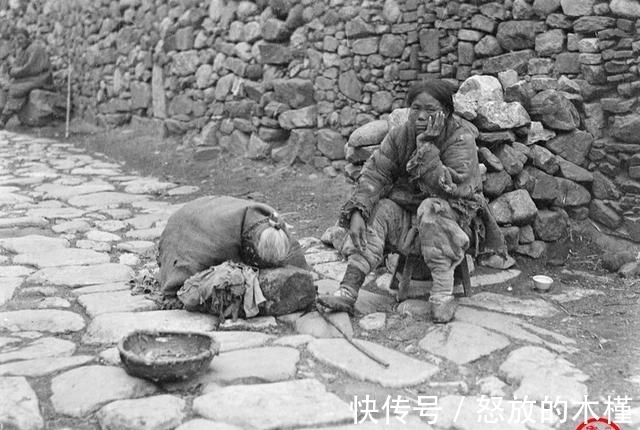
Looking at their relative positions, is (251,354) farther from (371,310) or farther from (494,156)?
(494,156)

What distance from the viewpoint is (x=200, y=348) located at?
331cm

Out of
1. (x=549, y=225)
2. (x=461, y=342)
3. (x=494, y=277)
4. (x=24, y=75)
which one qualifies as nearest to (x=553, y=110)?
(x=549, y=225)

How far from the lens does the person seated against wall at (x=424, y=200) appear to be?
12.9ft

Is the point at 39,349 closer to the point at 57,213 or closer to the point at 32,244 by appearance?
the point at 32,244

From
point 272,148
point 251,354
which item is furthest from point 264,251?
point 272,148

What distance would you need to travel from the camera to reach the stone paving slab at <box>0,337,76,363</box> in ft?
11.1

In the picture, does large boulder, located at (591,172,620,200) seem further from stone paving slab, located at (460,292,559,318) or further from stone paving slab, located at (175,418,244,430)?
stone paving slab, located at (175,418,244,430)

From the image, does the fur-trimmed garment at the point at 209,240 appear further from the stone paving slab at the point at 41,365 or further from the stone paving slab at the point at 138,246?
the stone paving slab at the point at 138,246

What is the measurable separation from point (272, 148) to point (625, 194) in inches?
156

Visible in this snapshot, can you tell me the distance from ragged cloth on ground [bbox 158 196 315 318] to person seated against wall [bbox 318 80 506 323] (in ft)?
0.82

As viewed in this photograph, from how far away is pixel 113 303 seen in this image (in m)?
4.12

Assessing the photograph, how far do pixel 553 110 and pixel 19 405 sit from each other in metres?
3.82

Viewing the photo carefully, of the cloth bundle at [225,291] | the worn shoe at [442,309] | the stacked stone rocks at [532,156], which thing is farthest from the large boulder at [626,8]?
the cloth bundle at [225,291]

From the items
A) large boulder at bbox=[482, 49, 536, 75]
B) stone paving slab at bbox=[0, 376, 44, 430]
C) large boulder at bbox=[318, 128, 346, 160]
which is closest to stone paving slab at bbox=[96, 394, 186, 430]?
stone paving slab at bbox=[0, 376, 44, 430]
